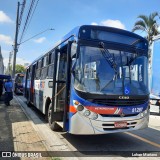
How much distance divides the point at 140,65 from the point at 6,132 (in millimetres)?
4726

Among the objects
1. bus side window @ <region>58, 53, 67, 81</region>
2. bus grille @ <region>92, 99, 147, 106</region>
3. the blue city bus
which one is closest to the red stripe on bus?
the blue city bus

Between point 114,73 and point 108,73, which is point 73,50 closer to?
point 108,73

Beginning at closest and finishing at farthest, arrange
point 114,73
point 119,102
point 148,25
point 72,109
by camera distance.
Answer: point 72,109 < point 119,102 < point 114,73 < point 148,25

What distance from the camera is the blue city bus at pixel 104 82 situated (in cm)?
685

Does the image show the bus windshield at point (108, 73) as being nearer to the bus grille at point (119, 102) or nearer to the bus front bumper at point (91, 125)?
the bus grille at point (119, 102)

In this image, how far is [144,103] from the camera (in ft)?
25.1

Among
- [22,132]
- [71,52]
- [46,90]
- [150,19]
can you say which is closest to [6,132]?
[22,132]

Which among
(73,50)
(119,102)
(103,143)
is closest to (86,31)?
(73,50)

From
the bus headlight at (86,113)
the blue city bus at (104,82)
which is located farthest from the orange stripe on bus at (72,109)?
the bus headlight at (86,113)

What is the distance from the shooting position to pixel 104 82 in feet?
23.1

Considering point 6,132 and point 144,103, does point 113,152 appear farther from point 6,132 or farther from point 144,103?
point 6,132

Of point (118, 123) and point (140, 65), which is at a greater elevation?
point (140, 65)

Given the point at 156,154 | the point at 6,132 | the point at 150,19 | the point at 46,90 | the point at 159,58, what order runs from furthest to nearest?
1. the point at 150,19
2. the point at 159,58
3. the point at 46,90
4. the point at 6,132
5. the point at 156,154

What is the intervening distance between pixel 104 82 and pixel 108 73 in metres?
0.28
